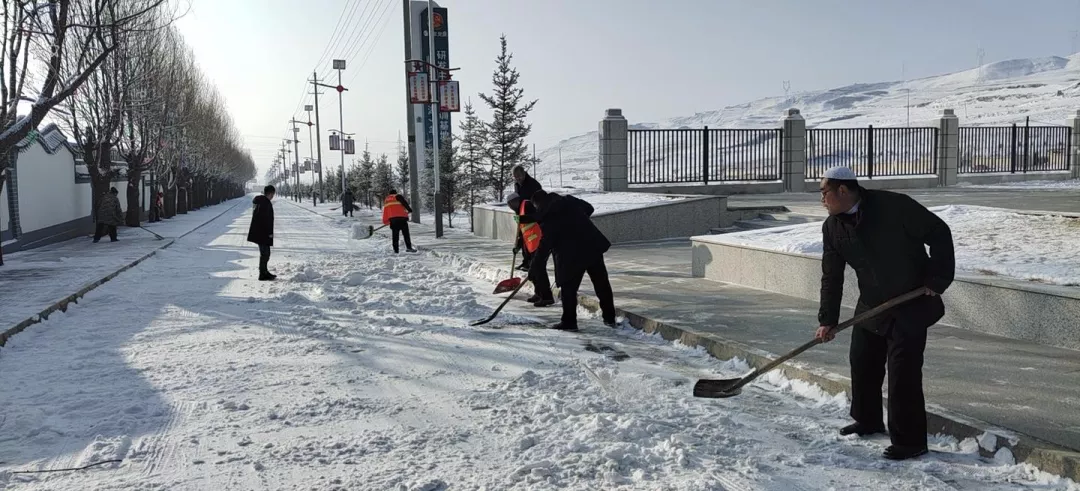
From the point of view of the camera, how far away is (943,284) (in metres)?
4.04

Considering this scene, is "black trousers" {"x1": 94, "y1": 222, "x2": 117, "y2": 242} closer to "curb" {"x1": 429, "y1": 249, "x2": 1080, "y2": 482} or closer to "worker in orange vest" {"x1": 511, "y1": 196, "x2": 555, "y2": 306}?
"worker in orange vest" {"x1": 511, "y1": 196, "x2": 555, "y2": 306}

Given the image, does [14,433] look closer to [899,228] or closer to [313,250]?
[899,228]

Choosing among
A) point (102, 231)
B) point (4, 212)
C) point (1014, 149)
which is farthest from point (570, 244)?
point (1014, 149)

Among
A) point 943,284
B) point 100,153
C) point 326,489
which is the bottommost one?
point 326,489

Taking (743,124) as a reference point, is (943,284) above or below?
below

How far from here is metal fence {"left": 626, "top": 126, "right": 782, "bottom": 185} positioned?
21547 mm

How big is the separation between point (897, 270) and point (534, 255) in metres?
5.38

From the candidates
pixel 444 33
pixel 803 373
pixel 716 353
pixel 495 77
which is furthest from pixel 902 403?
pixel 444 33

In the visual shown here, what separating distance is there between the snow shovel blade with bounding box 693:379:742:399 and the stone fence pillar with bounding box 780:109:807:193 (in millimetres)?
18342

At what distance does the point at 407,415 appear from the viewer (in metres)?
5.24

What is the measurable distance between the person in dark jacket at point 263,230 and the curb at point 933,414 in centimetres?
615

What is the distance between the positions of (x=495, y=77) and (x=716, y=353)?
2397cm

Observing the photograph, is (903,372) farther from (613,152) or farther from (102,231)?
(102,231)

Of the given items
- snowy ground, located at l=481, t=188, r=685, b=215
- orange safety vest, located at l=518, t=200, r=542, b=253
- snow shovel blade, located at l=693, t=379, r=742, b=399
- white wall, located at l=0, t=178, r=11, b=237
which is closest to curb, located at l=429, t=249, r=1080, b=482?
snow shovel blade, located at l=693, t=379, r=742, b=399
